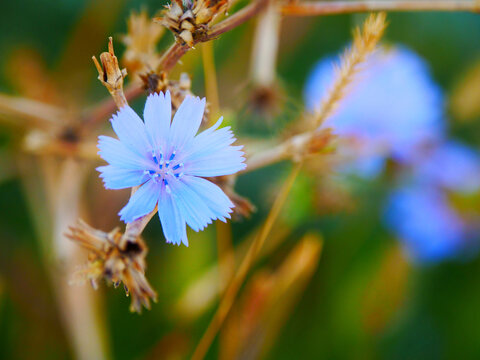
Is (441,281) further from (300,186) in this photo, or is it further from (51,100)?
(51,100)

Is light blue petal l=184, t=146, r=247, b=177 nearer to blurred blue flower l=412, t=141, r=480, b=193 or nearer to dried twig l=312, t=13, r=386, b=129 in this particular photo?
dried twig l=312, t=13, r=386, b=129

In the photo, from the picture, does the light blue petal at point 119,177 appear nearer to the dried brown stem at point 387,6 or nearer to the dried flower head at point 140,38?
the dried flower head at point 140,38

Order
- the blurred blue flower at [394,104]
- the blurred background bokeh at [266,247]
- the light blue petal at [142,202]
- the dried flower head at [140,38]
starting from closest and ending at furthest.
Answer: the light blue petal at [142,202]
the dried flower head at [140,38]
the blurred background bokeh at [266,247]
the blurred blue flower at [394,104]

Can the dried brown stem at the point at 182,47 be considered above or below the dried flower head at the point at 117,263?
above

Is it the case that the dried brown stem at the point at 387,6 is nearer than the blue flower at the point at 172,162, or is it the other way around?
the blue flower at the point at 172,162

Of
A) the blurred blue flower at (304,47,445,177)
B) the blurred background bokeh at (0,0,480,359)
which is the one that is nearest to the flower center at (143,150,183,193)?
the blurred background bokeh at (0,0,480,359)

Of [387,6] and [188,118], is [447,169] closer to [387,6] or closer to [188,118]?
[387,6]

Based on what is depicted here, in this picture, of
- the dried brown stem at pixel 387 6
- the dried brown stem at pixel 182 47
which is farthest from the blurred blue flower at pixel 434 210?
the dried brown stem at pixel 182 47
